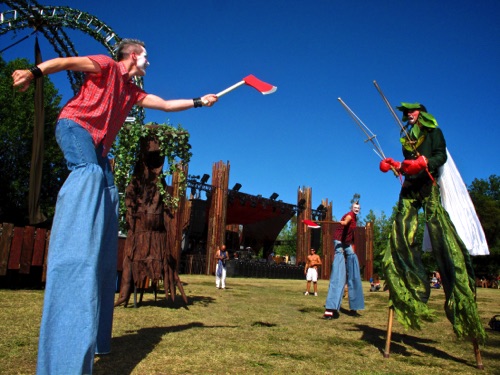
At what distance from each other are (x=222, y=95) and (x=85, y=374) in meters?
2.24

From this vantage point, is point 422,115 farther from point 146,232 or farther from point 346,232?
point 146,232

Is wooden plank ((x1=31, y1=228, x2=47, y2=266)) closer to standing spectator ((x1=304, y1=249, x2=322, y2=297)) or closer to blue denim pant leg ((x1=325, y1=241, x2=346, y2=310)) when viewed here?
blue denim pant leg ((x1=325, y1=241, x2=346, y2=310))

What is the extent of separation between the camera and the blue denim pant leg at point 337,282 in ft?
18.8

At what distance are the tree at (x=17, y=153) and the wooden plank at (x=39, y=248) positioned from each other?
50.2 feet

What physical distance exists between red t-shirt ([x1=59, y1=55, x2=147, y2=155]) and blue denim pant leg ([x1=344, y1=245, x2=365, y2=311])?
4.91 meters

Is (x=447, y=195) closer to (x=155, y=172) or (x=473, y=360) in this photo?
(x=473, y=360)

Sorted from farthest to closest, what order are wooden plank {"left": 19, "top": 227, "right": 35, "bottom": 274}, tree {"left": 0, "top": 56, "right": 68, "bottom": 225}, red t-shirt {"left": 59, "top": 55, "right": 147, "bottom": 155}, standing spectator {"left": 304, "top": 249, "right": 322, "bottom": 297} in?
tree {"left": 0, "top": 56, "right": 68, "bottom": 225}, standing spectator {"left": 304, "top": 249, "right": 322, "bottom": 297}, wooden plank {"left": 19, "top": 227, "right": 35, "bottom": 274}, red t-shirt {"left": 59, "top": 55, "right": 147, "bottom": 155}

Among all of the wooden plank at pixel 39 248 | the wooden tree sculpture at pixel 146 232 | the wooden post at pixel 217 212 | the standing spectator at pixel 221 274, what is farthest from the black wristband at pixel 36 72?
the wooden post at pixel 217 212

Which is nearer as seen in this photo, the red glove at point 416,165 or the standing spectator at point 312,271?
the red glove at point 416,165

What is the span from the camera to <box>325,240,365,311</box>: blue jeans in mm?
5828

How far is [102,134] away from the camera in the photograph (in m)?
→ 2.52

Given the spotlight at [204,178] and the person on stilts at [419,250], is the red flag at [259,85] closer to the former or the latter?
the person on stilts at [419,250]

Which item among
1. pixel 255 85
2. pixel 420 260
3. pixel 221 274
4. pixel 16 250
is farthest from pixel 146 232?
pixel 221 274

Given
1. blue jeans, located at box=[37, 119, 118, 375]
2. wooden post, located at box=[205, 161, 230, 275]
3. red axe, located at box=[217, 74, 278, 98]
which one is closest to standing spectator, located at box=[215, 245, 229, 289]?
red axe, located at box=[217, 74, 278, 98]
